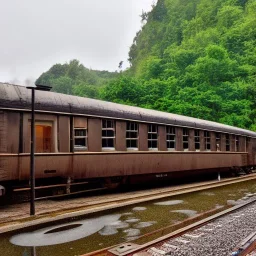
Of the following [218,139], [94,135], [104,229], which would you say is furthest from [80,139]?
[218,139]

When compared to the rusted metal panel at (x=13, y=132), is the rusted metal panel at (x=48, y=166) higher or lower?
lower

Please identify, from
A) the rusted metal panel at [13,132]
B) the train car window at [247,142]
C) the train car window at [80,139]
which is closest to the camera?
the rusted metal panel at [13,132]

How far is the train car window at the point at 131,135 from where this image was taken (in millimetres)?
11797

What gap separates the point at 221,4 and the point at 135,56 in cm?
3557

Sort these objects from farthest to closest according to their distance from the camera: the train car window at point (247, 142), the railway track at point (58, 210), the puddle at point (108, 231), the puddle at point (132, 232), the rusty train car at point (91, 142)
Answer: the train car window at point (247, 142) → the rusty train car at point (91, 142) → the railway track at point (58, 210) → the puddle at point (108, 231) → the puddle at point (132, 232)

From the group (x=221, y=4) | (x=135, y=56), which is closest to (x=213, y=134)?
(x=221, y=4)

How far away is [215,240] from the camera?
5.36 metres

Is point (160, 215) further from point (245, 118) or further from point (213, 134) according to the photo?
point (245, 118)

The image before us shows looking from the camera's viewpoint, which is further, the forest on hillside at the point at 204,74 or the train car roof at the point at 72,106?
the forest on hillside at the point at 204,74

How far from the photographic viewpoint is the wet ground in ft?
16.9

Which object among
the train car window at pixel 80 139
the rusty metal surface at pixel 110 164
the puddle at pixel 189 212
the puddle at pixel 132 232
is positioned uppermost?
the train car window at pixel 80 139

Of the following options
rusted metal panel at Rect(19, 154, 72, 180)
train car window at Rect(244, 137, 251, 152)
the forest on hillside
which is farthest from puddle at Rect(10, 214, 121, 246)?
the forest on hillside

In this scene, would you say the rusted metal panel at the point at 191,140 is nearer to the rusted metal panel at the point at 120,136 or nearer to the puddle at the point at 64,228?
the rusted metal panel at the point at 120,136

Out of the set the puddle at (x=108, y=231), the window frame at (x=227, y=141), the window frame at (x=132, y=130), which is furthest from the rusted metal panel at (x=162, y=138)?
the puddle at (x=108, y=231)
